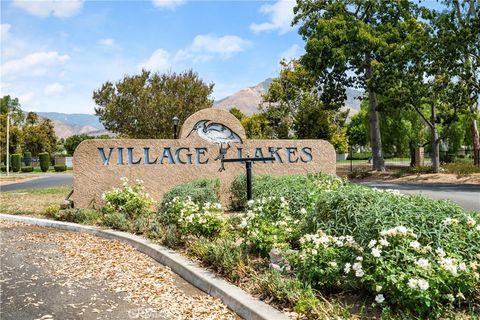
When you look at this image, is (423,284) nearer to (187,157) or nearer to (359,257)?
(359,257)

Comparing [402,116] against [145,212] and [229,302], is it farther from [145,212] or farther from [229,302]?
[229,302]

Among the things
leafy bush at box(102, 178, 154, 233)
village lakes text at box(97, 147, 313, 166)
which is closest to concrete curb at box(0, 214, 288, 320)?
leafy bush at box(102, 178, 154, 233)

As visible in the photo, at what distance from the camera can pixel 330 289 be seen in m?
4.23

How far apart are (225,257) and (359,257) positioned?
1.85m

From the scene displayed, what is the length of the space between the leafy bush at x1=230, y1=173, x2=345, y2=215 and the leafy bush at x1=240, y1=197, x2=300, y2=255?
1.28 feet

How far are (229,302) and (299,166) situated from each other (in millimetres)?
8396

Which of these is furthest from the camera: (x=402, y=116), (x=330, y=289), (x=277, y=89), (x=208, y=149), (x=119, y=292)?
(x=402, y=116)

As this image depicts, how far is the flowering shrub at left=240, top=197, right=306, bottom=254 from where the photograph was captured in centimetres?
519

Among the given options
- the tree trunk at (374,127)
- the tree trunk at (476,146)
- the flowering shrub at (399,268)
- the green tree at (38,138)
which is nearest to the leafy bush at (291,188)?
the flowering shrub at (399,268)

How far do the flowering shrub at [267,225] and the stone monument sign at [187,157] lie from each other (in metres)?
5.27

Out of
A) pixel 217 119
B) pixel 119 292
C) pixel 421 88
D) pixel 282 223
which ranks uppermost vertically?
pixel 421 88

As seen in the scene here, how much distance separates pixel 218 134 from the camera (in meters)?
11.6

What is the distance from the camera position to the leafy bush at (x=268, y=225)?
5.18 metres

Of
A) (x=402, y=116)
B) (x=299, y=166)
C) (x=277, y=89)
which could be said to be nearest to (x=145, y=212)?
(x=299, y=166)
